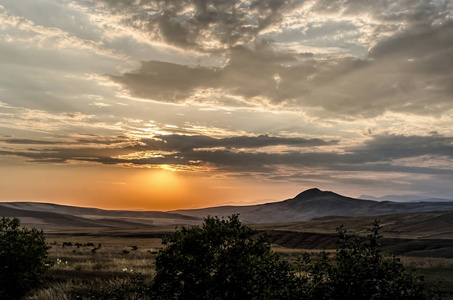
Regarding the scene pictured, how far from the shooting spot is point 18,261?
→ 16047 millimetres

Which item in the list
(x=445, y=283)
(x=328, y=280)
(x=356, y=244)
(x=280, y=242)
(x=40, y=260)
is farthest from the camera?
(x=280, y=242)

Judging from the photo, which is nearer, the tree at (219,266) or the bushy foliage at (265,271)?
the bushy foliage at (265,271)

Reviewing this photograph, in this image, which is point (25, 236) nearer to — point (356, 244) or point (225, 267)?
point (225, 267)

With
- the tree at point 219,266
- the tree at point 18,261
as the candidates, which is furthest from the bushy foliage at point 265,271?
the tree at point 18,261

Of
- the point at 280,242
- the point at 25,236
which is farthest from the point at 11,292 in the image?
the point at 280,242

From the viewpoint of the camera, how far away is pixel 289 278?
8.08 m

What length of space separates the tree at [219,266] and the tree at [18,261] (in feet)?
29.9

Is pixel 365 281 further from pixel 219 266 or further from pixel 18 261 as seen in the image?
pixel 18 261

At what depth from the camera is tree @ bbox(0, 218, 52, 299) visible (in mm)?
15641

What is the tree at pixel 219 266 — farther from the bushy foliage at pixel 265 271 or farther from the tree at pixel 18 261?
the tree at pixel 18 261

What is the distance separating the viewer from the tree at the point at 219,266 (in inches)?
332

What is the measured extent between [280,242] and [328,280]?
7997 cm

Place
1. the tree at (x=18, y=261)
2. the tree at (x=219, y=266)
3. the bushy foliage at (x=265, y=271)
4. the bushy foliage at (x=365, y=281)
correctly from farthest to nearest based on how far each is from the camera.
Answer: the tree at (x=18, y=261) → the tree at (x=219, y=266) → the bushy foliage at (x=265, y=271) → the bushy foliage at (x=365, y=281)

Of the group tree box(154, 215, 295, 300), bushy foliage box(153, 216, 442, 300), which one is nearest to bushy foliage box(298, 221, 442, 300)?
bushy foliage box(153, 216, 442, 300)
